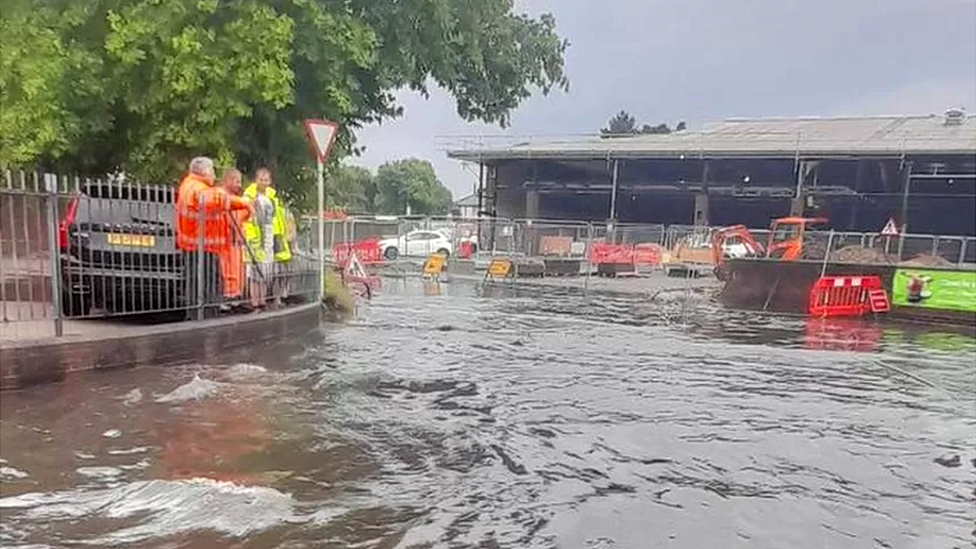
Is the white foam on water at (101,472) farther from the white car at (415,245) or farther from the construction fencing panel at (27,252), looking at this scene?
the white car at (415,245)

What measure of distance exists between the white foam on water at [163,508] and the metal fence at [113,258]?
3.41 metres

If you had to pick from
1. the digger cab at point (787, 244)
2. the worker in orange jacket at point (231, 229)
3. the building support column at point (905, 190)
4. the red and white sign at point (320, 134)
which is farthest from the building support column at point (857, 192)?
the worker in orange jacket at point (231, 229)

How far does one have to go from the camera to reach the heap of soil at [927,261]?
729 inches

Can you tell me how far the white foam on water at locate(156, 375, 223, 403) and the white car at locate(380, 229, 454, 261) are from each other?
85.1 feet

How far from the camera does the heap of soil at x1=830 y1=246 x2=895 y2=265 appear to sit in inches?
794

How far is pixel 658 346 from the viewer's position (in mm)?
11812

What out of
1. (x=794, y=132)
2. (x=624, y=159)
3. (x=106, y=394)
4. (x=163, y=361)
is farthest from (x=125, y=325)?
(x=794, y=132)

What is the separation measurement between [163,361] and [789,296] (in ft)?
Result: 49.1

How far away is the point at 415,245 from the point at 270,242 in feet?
78.4

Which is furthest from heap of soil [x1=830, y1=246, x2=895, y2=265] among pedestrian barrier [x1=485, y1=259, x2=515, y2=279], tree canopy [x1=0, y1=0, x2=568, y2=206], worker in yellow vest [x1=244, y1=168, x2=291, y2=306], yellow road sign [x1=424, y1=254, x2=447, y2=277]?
worker in yellow vest [x1=244, y1=168, x2=291, y2=306]

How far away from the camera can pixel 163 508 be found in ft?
14.1

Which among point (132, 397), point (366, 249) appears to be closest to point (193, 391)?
point (132, 397)

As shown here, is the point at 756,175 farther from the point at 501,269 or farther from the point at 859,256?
the point at 859,256

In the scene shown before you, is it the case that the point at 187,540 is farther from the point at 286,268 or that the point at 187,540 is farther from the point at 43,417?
the point at 286,268
